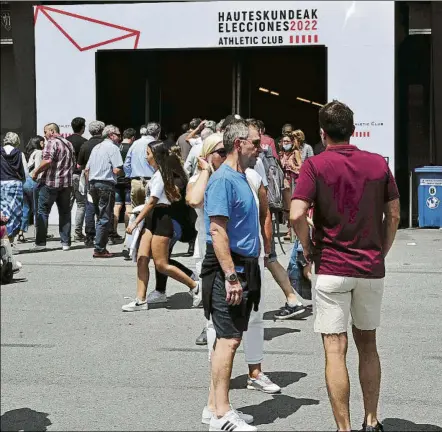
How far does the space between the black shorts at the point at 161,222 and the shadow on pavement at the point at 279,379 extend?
2.60 m

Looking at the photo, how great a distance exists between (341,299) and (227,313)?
708mm

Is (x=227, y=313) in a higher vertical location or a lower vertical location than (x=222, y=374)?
higher

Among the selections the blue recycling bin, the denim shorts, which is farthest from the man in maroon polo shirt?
the blue recycling bin

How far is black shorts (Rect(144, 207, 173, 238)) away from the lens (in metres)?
9.33

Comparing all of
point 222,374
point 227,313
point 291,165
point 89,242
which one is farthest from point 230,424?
point 291,165

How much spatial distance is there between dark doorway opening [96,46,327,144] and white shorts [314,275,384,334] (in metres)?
12.1

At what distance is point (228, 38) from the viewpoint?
17.0m

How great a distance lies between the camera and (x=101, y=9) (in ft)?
56.7

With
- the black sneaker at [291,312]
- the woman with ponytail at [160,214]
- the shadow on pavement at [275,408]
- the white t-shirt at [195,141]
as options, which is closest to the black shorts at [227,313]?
the shadow on pavement at [275,408]

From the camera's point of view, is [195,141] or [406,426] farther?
[195,141]

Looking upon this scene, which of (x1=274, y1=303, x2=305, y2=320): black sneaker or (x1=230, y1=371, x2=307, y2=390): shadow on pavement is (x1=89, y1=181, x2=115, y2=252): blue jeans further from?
(x1=230, y1=371, x2=307, y2=390): shadow on pavement

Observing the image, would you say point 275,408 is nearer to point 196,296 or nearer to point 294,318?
point 294,318

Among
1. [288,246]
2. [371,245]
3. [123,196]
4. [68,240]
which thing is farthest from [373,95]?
[371,245]

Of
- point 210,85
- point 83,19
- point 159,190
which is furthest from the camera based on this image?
point 210,85
